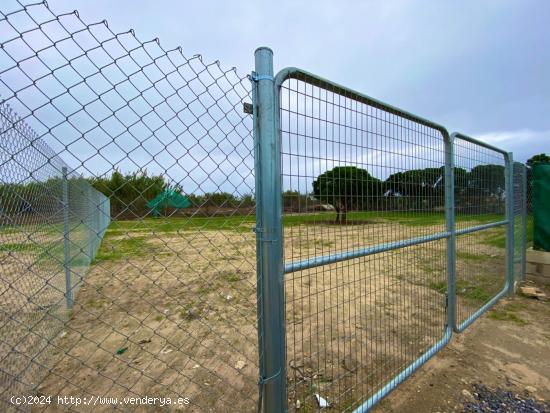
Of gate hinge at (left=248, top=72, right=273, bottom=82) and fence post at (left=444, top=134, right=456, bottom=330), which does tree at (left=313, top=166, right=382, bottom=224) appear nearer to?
gate hinge at (left=248, top=72, right=273, bottom=82)

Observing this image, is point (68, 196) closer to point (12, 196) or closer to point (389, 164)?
point (12, 196)

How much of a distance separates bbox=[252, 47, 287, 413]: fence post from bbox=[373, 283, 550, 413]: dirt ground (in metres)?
1.07

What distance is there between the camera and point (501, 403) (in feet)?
6.70

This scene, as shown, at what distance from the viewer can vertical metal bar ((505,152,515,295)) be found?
12.9ft

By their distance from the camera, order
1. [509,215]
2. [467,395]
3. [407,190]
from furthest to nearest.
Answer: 1. [509,215]
2. [407,190]
3. [467,395]

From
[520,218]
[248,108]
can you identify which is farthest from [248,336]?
[520,218]

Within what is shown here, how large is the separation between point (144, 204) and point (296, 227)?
86 centimetres

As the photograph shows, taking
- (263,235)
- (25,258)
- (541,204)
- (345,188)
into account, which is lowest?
(25,258)

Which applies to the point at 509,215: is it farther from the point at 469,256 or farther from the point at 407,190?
the point at 407,190

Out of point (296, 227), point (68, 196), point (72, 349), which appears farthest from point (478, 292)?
point (68, 196)

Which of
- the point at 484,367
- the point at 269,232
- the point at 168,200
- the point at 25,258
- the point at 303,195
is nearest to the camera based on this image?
the point at 269,232

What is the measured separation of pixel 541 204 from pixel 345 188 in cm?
449

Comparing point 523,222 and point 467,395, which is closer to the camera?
point 467,395

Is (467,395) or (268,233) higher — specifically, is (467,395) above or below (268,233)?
below
